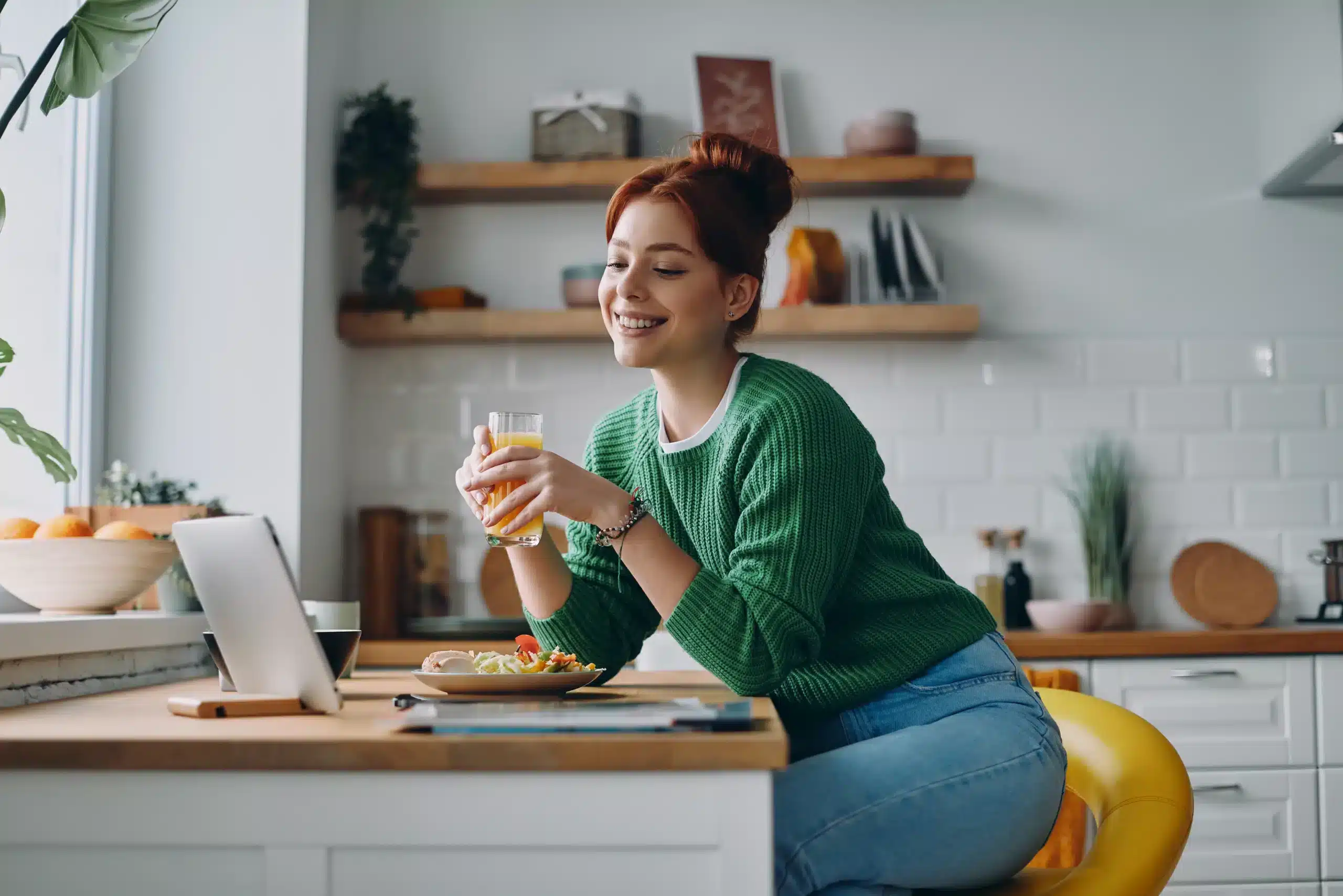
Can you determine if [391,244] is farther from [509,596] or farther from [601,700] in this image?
[601,700]

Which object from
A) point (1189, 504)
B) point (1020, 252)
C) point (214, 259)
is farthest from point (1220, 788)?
point (214, 259)

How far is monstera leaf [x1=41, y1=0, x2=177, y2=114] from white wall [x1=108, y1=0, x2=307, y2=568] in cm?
146

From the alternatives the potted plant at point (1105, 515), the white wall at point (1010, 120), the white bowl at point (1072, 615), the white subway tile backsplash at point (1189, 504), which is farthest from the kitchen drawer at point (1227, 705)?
the white wall at point (1010, 120)

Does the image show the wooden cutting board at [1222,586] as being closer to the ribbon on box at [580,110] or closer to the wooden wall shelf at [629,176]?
the wooden wall shelf at [629,176]

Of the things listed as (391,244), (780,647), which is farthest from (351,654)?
(391,244)

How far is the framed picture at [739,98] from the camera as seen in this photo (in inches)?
141

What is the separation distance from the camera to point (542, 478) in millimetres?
1319

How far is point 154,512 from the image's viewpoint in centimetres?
260

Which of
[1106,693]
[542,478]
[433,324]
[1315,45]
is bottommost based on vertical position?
[1106,693]

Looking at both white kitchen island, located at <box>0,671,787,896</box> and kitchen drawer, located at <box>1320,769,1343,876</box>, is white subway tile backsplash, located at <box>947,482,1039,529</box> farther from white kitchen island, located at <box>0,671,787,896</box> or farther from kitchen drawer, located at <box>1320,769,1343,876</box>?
white kitchen island, located at <box>0,671,787,896</box>

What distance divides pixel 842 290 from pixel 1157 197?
962 mm

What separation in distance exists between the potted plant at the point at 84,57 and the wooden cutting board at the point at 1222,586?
283cm

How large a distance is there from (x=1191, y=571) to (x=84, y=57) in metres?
2.95

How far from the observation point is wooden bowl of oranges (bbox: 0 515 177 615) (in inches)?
81.3
